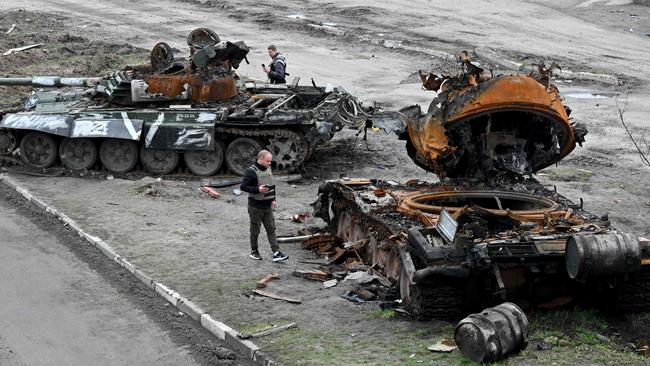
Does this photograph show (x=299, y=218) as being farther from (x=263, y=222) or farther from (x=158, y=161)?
(x=158, y=161)

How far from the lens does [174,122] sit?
2138 centimetres

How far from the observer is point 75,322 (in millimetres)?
13273

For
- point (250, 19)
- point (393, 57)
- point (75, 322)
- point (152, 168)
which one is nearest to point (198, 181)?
point (152, 168)

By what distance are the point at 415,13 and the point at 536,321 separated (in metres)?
30.6

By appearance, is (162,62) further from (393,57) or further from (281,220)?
(393,57)

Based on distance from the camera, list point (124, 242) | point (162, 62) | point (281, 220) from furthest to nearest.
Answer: point (162, 62) < point (281, 220) < point (124, 242)

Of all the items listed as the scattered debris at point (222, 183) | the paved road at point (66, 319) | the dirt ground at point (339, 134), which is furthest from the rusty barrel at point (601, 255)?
the scattered debris at point (222, 183)

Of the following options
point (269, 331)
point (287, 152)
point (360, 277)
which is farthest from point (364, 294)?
point (287, 152)

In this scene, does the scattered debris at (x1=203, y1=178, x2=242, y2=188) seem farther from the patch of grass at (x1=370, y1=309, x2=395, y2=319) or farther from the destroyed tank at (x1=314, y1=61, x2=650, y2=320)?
the patch of grass at (x1=370, y1=309, x2=395, y2=319)

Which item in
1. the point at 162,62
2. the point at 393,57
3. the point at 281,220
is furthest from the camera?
the point at 393,57

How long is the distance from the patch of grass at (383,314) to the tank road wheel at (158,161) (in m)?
9.63

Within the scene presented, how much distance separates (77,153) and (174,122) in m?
2.17

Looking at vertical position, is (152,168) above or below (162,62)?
below

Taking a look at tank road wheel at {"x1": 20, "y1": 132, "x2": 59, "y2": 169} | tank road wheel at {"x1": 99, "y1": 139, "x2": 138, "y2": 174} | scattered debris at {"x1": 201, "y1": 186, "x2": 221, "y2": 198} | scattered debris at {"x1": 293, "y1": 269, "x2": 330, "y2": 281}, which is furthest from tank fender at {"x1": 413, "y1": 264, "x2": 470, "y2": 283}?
tank road wheel at {"x1": 20, "y1": 132, "x2": 59, "y2": 169}
